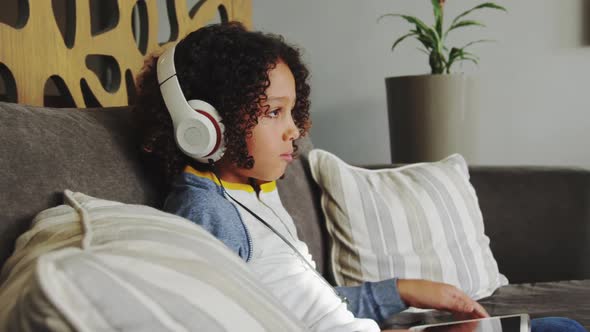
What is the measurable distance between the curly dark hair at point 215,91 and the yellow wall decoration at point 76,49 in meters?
0.31

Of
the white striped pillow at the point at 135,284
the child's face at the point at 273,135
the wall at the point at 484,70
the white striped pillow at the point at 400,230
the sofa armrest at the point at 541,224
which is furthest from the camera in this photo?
the wall at the point at 484,70

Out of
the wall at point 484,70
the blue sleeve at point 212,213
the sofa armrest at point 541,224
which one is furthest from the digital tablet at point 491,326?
the wall at point 484,70

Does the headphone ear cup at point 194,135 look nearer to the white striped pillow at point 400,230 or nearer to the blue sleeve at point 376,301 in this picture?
→ the blue sleeve at point 376,301

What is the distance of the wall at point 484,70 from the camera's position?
2697mm

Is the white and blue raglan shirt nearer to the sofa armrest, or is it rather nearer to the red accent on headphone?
the red accent on headphone

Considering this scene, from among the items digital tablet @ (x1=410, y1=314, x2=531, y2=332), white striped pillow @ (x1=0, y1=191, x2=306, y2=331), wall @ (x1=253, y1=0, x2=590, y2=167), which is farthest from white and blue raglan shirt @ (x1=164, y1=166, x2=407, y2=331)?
wall @ (x1=253, y1=0, x2=590, y2=167)

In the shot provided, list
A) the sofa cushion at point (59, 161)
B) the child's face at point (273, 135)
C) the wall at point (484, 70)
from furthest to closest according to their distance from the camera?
the wall at point (484, 70)
the child's face at point (273, 135)
the sofa cushion at point (59, 161)

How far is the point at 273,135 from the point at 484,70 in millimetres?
1955

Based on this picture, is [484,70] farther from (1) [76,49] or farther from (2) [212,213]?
(2) [212,213]

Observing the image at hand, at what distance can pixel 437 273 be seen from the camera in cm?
147

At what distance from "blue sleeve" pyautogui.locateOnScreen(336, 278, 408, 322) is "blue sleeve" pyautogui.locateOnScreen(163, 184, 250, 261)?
0.31 m

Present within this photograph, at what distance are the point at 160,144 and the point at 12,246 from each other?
0.31 m

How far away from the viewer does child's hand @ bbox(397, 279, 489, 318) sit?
1.15 meters

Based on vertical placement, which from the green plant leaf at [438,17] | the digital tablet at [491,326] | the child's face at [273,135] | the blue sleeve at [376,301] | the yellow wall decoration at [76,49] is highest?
the green plant leaf at [438,17]
